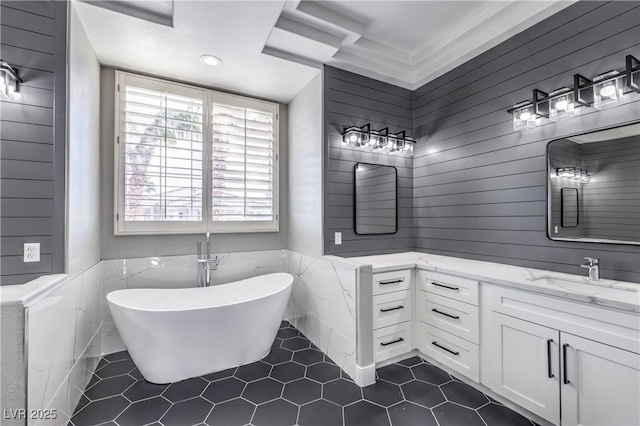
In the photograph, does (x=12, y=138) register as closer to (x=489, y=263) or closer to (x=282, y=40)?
(x=282, y=40)

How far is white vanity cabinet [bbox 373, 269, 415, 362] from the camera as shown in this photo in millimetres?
2283

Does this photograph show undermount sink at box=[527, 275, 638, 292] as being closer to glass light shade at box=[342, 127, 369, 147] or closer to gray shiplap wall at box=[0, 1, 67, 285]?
glass light shade at box=[342, 127, 369, 147]

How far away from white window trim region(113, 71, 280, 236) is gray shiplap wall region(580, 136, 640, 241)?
108 inches

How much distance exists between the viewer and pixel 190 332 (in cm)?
203

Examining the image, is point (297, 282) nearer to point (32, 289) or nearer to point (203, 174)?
point (203, 174)

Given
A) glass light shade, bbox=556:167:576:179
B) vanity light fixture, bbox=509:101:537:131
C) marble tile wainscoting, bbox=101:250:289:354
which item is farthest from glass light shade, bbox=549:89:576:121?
marble tile wainscoting, bbox=101:250:289:354

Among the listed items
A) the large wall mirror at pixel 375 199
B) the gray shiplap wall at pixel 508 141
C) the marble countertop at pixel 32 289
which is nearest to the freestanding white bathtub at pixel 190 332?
the marble countertop at pixel 32 289

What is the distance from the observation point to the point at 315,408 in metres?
1.86

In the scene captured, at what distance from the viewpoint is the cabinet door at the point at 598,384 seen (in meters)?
1.34

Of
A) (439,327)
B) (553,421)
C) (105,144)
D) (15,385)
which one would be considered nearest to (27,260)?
(15,385)

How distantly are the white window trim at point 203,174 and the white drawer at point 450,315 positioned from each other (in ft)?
5.87

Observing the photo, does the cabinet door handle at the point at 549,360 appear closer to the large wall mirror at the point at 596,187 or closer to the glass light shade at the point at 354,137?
the large wall mirror at the point at 596,187

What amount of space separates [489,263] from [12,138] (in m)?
3.49

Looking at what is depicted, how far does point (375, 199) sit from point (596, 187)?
5.52ft
